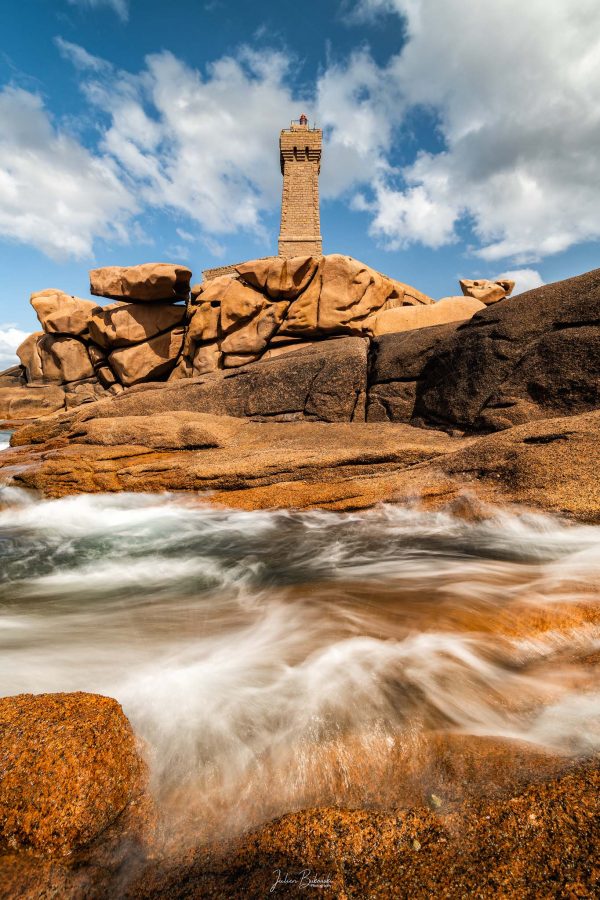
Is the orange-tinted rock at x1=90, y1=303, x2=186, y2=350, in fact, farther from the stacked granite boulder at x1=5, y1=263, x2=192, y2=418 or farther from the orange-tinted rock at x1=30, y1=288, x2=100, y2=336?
the orange-tinted rock at x1=30, y1=288, x2=100, y2=336

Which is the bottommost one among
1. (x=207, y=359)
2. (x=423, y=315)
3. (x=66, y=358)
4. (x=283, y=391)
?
(x=283, y=391)

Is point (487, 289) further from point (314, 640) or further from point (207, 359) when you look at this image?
point (314, 640)

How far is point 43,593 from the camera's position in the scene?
3.66 m

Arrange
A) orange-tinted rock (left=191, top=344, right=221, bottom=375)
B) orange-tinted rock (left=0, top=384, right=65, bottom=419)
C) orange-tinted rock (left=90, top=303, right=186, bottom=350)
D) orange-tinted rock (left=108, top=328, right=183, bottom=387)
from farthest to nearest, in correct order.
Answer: orange-tinted rock (left=0, top=384, right=65, bottom=419) → orange-tinted rock (left=108, top=328, right=183, bottom=387) → orange-tinted rock (left=90, top=303, right=186, bottom=350) → orange-tinted rock (left=191, top=344, right=221, bottom=375)

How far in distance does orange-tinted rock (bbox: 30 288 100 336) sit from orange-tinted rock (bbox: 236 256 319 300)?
32.3ft

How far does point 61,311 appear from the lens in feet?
72.7

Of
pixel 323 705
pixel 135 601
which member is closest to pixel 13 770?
pixel 323 705

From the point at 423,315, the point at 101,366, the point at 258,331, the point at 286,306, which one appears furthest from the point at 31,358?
the point at 423,315

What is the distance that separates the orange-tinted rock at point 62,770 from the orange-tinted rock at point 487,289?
2123cm

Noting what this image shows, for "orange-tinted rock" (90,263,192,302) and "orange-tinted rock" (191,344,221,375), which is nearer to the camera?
"orange-tinted rock" (191,344,221,375)

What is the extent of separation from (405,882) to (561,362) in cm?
660

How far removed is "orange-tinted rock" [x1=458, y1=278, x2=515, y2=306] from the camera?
63.7 feet

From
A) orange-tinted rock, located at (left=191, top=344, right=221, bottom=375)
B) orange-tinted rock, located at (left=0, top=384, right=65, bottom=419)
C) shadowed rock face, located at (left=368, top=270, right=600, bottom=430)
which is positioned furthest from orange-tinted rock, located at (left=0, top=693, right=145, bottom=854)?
orange-tinted rock, located at (left=0, top=384, right=65, bottom=419)

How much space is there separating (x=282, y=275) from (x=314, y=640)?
15.0 metres
